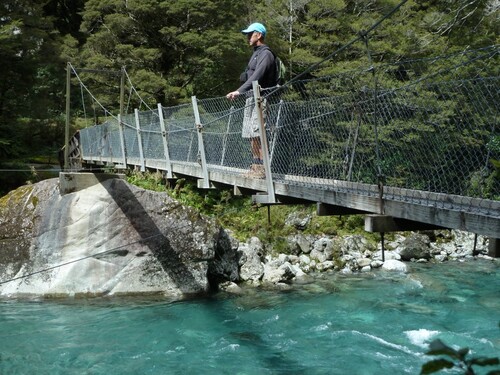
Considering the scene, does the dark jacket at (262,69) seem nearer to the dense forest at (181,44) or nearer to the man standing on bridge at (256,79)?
the man standing on bridge at (256,79)

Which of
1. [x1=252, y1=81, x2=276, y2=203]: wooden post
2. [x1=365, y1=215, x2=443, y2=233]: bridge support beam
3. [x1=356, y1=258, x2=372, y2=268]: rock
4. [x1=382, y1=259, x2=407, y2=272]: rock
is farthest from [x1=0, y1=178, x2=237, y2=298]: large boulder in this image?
[x1=365, y1=215, x2=443, y2=233]: bridge support beam

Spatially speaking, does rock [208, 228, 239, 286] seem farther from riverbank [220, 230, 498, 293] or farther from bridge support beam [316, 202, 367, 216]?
bridge support beam [316, 202, 367, 216]

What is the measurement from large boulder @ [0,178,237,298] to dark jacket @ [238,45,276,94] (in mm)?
3594

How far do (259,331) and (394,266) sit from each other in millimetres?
3994

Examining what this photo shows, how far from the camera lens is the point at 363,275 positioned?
886 cm

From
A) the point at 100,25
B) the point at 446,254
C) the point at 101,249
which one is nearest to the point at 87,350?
the point at 101,249

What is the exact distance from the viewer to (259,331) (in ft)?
19.7

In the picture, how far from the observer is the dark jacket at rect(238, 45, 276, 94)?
450 cm

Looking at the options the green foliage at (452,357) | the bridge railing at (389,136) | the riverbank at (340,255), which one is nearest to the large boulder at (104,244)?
the riverbank at (340,255)

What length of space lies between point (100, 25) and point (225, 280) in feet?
33.6

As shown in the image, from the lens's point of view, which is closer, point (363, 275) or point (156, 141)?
point (156, 141)

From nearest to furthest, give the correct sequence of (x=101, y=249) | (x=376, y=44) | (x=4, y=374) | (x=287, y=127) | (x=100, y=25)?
1. (x=287, y=127)
2. (x=4, y=374)
3. (x=101, y=249)
4. (x=376, y=44)
5. (x=100, y=25)

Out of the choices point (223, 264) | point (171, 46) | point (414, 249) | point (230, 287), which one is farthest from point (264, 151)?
point (171, 46)

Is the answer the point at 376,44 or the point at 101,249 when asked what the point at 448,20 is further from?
the point at 101,249
